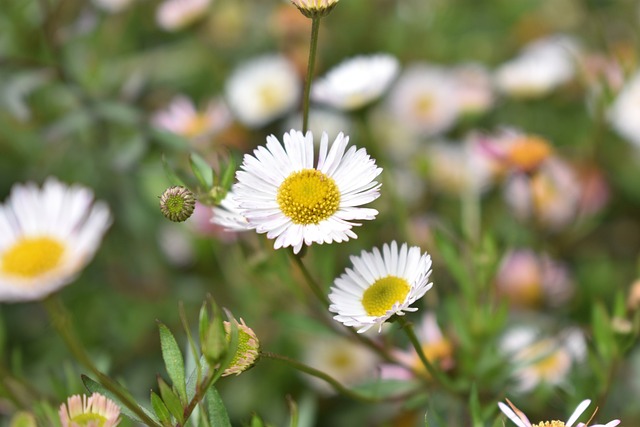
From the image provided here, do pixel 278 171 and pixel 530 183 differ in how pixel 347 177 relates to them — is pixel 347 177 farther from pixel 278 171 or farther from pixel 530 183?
pixel 530 183

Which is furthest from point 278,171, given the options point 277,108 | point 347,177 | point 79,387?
point 277,108

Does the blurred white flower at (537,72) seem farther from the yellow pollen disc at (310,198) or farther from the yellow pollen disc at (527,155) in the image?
the yellow pollen disc at (310,198)

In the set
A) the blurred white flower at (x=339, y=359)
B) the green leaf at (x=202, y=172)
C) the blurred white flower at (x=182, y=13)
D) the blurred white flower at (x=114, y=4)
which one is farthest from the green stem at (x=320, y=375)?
the blurred white flower at (x=114, y=4)

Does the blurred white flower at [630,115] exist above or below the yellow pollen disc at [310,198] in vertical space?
above

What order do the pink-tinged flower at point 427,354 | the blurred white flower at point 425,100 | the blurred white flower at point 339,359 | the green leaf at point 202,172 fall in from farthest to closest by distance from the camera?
the blurred white flower at point 425,100, the blurred white flower at point 339,359, the pink-tinged flower at point 427,354, the green leaf at point 202,172

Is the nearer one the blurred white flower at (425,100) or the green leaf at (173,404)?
the green leaf at (173,404)

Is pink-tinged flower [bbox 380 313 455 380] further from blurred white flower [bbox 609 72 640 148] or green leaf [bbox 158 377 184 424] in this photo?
blurred white flower [bbox 609 72 640 148]

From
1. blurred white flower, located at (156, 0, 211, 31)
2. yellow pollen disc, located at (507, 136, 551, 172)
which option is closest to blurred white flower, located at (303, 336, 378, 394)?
yellow pollen disc, located at (507, 136, 551, 172)
